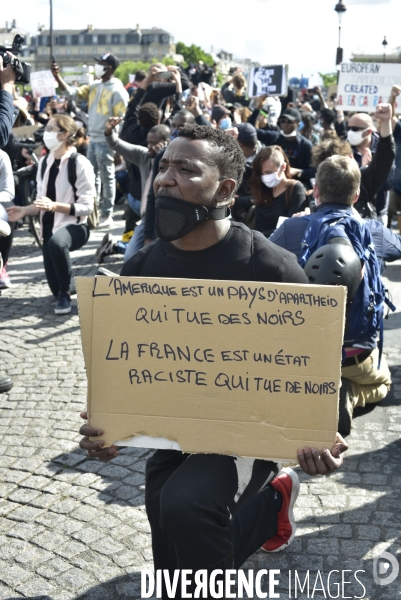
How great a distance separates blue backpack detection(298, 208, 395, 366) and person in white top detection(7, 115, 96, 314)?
10.9ft

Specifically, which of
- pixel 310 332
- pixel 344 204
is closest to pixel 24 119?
pixel 344 204

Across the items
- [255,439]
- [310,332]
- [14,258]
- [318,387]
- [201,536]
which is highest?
[310,332]

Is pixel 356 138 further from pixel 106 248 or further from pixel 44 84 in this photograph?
pixel 44 84

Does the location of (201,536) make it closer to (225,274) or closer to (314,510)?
(225,274)

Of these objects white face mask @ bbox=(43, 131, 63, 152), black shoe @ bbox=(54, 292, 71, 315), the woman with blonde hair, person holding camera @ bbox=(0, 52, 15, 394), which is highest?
person holding camera @ bbox=(0, 52, 15, 394)

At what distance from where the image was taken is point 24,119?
11.8 m

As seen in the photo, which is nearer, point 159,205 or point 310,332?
point 310,332

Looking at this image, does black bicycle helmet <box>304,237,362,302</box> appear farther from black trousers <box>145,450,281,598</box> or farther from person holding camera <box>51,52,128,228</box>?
person holding camera <box>51,52,128,228</box>

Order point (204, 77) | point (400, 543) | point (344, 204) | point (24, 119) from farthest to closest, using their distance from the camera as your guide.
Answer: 1. point (204, 77)
2. point (24, 119)
3. point (344, 204)
4. point (400, 543)

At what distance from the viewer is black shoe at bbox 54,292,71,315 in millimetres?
7598

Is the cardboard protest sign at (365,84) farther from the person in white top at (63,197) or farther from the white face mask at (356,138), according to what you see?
the person in white top at (63,197)

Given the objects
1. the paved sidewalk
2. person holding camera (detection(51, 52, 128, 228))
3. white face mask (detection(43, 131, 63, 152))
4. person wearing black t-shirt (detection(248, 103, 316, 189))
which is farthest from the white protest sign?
the paved sidewalk

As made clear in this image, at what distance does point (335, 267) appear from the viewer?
3994 mm

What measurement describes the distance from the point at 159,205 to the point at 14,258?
780cm
